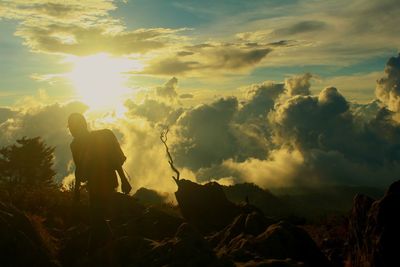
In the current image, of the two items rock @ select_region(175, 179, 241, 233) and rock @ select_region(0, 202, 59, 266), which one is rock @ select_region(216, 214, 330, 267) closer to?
rock @ select_region(0, 202, 59, 266)

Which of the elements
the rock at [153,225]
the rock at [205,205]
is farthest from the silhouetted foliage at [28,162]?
the rock at [153,225]

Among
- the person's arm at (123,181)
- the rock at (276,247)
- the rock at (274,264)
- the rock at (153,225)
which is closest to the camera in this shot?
the rock at (274,264)

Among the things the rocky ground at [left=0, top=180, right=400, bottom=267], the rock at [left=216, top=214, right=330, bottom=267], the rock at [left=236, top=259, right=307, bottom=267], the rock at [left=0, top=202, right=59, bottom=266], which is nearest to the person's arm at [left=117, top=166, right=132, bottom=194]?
the rocky ground at [left=0, top=180, right=400, bottom=267]

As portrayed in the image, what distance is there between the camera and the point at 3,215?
930 centimetres

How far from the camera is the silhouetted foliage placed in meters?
42.7

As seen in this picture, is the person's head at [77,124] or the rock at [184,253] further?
the person's head at [77,124]

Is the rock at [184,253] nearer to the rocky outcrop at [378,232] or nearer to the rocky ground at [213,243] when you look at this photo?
the rocky ground at [213,243]

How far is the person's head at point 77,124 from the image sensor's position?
10.1 metres

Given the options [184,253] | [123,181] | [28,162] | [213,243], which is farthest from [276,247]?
[28,162]

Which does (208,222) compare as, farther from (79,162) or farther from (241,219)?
(79,162)

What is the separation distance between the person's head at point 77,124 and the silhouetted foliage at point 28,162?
32827mm

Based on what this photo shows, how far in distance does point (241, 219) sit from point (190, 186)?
920cm

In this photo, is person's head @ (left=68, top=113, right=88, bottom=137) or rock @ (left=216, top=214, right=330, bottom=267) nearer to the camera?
rock @ (left=216, top=214, right=330, bottom=267)

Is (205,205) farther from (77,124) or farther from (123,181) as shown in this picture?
(77,124)
